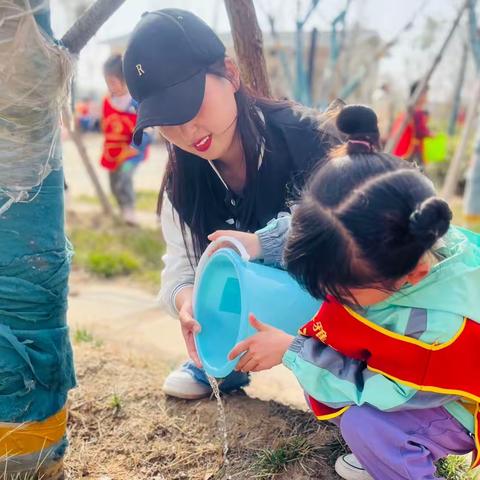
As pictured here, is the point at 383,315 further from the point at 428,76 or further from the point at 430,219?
the point at 428,76

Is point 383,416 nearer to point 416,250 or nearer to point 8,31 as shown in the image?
point 416,250

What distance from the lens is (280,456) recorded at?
175 centimetres

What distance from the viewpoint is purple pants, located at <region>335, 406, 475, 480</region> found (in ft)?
4.64

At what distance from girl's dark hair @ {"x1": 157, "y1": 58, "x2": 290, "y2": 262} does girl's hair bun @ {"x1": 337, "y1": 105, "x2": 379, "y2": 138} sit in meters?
0.44

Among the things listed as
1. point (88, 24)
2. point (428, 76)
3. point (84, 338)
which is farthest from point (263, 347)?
point (428, 76)

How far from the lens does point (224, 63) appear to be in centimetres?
173

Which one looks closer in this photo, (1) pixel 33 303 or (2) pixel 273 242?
(1) pixel 33 303

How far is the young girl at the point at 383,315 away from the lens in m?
1.25

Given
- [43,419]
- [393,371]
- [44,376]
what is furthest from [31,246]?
[393,371]

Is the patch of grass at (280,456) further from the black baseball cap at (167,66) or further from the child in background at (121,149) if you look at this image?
the child in background at (121,149)

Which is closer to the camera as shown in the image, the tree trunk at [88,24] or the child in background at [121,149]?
the tree trunk at [88,24]

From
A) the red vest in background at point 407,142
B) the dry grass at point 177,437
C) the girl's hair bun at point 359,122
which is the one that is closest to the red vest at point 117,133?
the red vest in background at point 407,142

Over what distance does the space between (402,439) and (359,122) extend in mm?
704

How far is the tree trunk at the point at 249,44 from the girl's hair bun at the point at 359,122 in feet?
2.84
